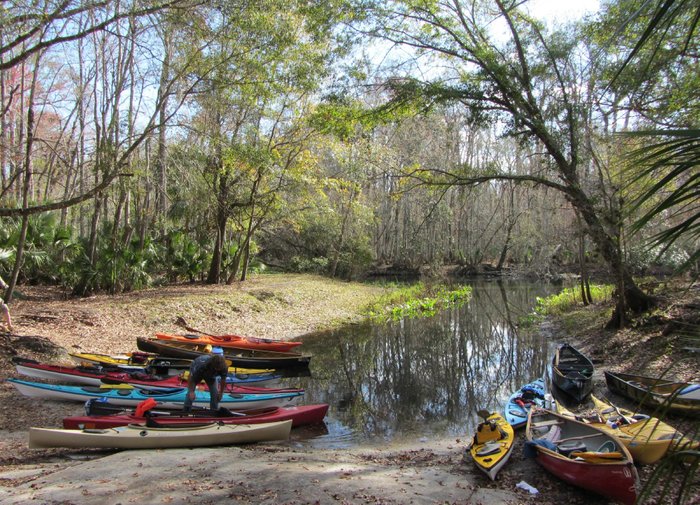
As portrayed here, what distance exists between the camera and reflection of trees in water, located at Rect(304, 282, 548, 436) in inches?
398

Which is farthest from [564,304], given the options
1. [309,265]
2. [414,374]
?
[309,265]

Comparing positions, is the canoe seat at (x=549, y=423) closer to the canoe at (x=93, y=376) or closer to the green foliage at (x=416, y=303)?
the canoe at (x=93, y=376)

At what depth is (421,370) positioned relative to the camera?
13.9 m

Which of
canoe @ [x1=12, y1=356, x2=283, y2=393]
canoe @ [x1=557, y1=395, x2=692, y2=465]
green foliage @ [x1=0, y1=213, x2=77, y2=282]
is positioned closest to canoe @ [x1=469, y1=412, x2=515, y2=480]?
canoe @ [x1=557, y1=395, x2=692, y2=465]

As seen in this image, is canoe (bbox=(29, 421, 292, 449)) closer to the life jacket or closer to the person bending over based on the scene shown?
the person bending over

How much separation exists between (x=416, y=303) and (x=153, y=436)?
1913 cm

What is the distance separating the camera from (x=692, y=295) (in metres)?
14.4

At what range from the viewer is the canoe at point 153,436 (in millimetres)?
6832

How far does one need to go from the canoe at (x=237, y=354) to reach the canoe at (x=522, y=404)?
19.8 ft

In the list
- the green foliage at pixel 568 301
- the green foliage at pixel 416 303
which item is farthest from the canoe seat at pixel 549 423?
the green foliage at pixel 416 303

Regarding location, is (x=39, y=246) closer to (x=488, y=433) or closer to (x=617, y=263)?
(x=488, y=433)

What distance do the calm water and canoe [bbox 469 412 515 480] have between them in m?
1.57

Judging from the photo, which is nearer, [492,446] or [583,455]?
[583,455]

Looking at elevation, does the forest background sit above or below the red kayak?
above
